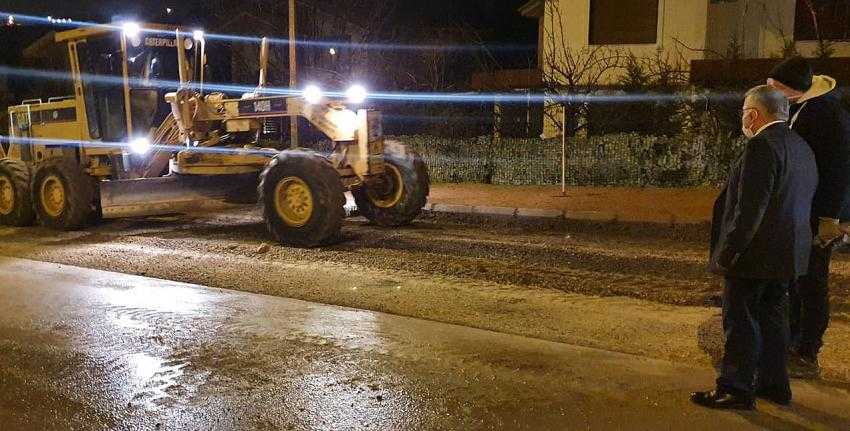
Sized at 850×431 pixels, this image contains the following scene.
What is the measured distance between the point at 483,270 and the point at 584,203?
540 cm

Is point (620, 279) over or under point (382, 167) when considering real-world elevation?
under

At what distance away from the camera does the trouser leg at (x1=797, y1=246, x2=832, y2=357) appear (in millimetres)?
4895

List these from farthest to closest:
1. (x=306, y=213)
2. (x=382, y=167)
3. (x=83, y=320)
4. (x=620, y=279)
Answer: (x=382, y=167) → (x=306, y=213) → (x=620, y=279) → (x=83, y=320)

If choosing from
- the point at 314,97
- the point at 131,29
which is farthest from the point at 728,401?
the point at 131,29

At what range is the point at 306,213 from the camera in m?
9.64

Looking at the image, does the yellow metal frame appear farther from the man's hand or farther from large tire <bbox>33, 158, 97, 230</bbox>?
the man's hand

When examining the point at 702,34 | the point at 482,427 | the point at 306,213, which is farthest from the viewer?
the point at 702,34

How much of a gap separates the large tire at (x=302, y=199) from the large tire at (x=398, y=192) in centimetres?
164

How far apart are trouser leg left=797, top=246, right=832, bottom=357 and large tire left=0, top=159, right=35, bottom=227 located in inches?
455

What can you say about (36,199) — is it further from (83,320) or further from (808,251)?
(808,251)

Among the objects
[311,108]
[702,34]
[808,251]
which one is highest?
[702,34]

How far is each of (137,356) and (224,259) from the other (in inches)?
140

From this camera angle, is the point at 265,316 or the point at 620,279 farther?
the point at 620,279

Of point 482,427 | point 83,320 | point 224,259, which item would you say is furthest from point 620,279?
point 83,320
